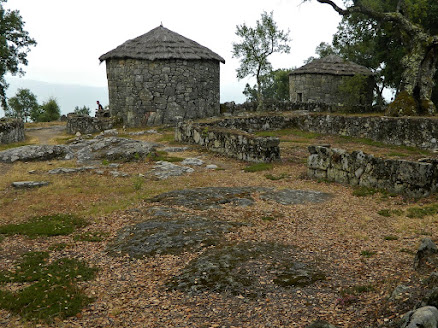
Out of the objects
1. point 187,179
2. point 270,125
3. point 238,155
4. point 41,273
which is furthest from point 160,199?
point 270,125

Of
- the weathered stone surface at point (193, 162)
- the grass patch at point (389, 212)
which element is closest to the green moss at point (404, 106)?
the weathered stone surface at point (193, 162)

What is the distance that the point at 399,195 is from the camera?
10406 mm

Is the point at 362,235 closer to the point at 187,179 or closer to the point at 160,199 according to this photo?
the point at 160,199

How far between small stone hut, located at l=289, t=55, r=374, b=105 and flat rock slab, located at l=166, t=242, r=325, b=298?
1098 inches

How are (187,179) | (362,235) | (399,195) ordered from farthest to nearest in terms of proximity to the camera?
(187,179) → (399,195) → (362,235)

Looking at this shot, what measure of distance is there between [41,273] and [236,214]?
4599mm

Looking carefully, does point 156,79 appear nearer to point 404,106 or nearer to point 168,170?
point 168,170

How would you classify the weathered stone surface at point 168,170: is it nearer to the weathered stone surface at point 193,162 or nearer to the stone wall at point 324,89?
the weathered stone surface at point 193,162

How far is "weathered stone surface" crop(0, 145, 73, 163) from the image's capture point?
1642 cm

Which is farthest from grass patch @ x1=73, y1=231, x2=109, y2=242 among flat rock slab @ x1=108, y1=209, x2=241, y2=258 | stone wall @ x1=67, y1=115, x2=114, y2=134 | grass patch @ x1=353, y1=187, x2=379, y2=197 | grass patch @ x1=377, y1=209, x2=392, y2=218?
stone wall @ x1=67, y1=115, x2=114, y2=134

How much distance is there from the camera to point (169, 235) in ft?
26.6

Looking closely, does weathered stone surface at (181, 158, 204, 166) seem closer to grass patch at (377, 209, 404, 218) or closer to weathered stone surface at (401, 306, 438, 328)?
grass patch at (377, 209, 404, 218)

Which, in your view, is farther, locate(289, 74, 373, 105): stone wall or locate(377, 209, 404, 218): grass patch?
A: locate(289, 74, 373, 105): stone wall

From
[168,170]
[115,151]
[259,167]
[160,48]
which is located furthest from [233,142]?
[160,48]
